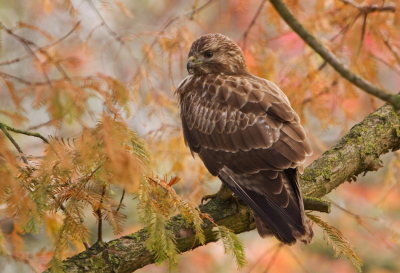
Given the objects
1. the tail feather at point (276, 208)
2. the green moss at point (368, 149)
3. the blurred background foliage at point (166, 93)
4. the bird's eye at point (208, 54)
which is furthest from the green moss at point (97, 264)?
the green moss at point (368, 149)

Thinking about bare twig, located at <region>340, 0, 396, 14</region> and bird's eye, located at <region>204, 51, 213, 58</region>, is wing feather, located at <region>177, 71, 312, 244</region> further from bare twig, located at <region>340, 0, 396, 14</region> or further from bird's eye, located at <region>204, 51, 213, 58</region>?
bare twig, located at <region>340, 0, 396, 14</region>

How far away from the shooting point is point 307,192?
13.1 ft

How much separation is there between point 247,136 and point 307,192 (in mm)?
821

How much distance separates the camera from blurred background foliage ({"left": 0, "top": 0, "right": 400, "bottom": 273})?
242 cm

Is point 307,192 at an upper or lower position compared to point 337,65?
upper

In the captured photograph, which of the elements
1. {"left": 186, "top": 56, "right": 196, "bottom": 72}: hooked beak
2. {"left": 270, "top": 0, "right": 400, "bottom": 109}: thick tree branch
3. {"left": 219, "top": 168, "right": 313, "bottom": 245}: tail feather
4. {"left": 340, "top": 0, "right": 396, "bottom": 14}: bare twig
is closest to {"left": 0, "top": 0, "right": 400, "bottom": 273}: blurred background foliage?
{"left": 340, "top": 0, "right": 396, "bottom": 14}: bare twig

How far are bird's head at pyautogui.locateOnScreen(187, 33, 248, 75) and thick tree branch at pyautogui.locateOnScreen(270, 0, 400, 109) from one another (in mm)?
2232

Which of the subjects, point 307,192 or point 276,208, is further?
point 307,192

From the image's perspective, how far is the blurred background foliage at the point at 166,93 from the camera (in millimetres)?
2418

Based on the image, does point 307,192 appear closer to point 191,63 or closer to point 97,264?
point 191,63

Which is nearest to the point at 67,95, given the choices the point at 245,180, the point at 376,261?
the point at 245,180

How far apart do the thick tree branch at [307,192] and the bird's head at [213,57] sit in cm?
142

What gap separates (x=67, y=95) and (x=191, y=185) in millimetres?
3336

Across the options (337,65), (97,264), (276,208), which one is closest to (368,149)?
(276,208)
